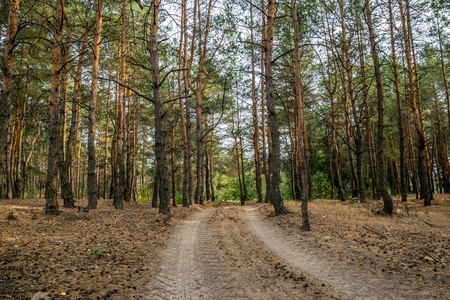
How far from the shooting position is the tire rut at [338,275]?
367 centimetres

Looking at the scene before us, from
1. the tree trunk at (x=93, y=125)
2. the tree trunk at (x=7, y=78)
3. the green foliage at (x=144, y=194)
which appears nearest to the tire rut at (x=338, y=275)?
the tree trunk at (x=7, y=78)

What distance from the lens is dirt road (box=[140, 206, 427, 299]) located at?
3.73 metres

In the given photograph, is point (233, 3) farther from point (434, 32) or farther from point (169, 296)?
point (434, 32)

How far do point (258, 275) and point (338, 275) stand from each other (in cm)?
143

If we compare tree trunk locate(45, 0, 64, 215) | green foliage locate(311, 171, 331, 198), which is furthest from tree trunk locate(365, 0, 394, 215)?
green foliage locate(311, 171, 331, 198)

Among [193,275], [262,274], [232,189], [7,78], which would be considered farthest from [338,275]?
[232,189]

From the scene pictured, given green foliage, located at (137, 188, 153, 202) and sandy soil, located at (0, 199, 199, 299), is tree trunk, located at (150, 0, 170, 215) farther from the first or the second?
green foliage, located at (137, 188, 153, 202)

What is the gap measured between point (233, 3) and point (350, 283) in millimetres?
12405

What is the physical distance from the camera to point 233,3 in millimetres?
12031

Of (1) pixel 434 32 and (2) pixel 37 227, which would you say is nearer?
(2) pixel 37 227

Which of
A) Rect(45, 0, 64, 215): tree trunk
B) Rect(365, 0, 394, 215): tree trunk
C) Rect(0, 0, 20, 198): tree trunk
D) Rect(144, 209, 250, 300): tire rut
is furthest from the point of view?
Rect(365, 0, 394, 215): tree trunk

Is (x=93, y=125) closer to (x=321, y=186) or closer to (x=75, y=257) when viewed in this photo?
(x=75, y=257)

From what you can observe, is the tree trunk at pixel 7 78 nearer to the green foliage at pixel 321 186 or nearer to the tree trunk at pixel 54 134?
the tree trunk at pixel 54 134

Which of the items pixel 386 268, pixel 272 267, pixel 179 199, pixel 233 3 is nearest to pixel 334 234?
pixel 386 268
